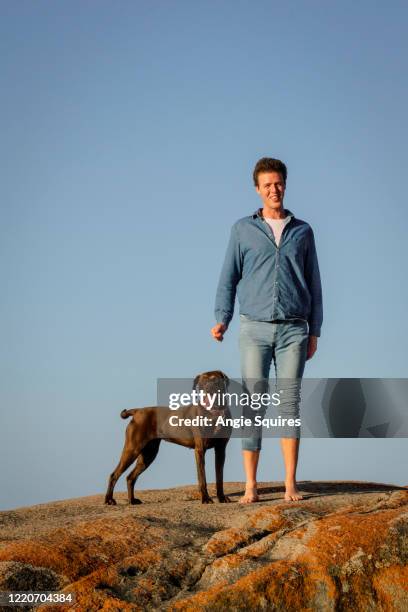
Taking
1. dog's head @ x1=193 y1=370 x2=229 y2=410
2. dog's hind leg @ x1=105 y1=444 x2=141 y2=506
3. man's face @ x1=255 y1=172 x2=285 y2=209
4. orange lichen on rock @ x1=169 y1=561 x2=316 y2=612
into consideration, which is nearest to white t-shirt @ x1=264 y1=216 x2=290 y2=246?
man's face @ x1=255 y1=172 x2=285 y2=209

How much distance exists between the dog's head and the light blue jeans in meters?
0.64

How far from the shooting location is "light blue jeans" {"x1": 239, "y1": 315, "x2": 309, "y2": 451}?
7.20 metres

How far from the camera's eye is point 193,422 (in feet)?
26.9

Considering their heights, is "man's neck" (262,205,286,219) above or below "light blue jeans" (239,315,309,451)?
above

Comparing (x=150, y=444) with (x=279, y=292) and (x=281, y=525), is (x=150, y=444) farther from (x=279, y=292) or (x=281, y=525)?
(x=281, y=525)

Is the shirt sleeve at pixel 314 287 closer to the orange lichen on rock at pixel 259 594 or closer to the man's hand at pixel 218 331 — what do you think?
the man's hand at pixel 218 331

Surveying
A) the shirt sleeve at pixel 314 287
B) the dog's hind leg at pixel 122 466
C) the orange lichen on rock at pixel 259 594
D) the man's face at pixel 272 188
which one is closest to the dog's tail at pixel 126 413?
the dog's hind leg at pixel 122 466

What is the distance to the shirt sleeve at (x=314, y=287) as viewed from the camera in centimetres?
764

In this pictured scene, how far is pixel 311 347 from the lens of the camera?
25.0 ft

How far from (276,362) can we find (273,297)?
62cm

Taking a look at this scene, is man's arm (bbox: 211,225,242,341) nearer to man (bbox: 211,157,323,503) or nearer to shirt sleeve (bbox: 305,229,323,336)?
man (bbox: 211,157,323,503)

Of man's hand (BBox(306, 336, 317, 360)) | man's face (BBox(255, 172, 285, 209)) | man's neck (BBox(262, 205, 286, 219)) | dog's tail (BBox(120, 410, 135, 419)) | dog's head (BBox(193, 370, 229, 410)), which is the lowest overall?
dog's tail (BBox(120, 410, 135, 419))

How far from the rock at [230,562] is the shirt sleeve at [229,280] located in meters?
2.72

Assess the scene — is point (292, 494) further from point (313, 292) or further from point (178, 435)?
point (313, 292)
